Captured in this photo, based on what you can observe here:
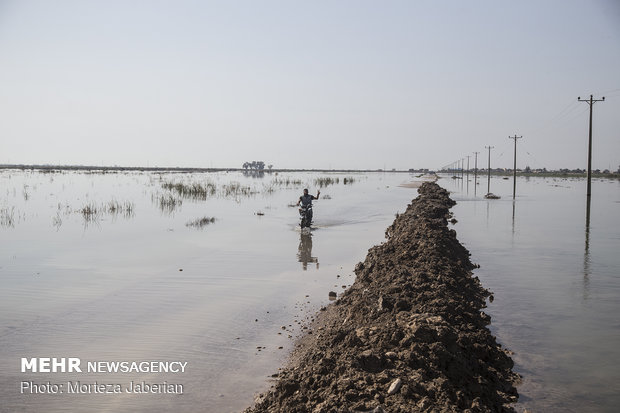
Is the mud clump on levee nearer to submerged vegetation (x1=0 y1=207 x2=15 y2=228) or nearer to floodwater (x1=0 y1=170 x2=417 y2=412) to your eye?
floodwater (x1=0 y1=170 x2=417 y2=412)

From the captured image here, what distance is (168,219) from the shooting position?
67.6 feet

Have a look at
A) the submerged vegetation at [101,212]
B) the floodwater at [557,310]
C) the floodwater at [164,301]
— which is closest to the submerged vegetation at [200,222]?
the floodwater at [164,301]

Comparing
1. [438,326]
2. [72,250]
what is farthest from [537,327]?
[72,250]

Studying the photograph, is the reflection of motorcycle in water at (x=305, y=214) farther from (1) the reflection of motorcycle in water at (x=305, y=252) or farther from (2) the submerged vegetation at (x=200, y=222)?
(2) the submerged vegetation at (x=200, y=222)

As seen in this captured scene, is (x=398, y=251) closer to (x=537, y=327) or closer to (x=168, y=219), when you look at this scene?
(x=537, y=327)

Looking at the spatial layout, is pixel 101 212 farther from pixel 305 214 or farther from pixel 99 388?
pixel 99 388

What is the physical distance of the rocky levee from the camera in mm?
4867

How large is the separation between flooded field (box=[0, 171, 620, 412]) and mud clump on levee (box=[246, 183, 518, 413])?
1.37 ft

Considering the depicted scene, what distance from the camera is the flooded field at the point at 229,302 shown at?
4934mm

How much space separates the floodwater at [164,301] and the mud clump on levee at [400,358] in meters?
0.66

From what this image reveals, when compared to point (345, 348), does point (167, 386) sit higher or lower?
lower

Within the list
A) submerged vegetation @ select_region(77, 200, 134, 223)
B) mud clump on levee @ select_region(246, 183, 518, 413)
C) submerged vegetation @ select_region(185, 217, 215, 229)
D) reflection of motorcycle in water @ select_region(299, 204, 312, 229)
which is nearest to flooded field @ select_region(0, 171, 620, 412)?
mud clump on levee @ select_region(246, 183, 518, 413)

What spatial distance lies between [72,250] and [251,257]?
5118mm

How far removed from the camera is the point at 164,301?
812 centimetres
